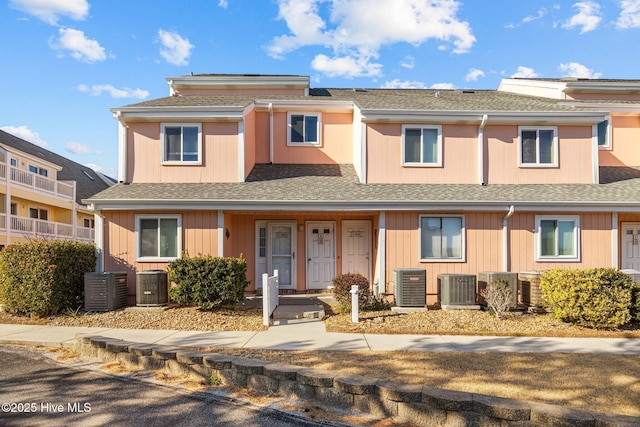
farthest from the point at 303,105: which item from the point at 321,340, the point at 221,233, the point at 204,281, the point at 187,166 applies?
the point at 321,340

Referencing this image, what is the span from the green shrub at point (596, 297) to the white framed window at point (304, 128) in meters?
8.76

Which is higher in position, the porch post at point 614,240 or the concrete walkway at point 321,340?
the porch post at point 614,240

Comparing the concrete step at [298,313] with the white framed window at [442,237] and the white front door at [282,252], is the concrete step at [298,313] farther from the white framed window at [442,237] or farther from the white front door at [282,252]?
the white framed window at [442,237]

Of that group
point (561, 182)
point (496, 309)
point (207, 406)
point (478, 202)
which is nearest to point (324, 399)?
point (207, 406)

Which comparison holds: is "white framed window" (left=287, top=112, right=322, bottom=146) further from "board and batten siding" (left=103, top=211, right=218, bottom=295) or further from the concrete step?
the concrete step

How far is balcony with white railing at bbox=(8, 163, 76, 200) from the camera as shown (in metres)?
25.0

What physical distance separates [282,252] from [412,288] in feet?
15.3

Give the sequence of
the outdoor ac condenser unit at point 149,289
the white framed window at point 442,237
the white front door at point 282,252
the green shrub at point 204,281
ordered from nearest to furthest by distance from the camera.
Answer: the green shrub at point 204,281 → the outdoor ac condenser unit at point 149,289 → the white framed window at point 442,237 → the white front door at point 282,252

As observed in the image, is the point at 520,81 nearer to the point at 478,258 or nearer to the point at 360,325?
the point at 478,258

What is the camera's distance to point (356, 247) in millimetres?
14500

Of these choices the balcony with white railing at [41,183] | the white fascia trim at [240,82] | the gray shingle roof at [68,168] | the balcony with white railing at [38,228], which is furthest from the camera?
the gray shingle roof at [68,168]

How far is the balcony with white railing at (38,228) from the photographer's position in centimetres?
2383

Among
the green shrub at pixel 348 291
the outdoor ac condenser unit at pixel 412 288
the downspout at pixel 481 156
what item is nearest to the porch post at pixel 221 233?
the green shrub at pixel 348 291

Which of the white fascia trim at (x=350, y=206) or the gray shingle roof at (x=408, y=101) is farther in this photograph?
the gray shingle roof at (x=408, y=101)
